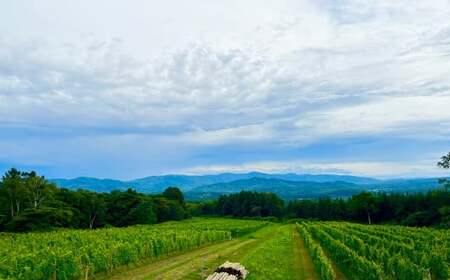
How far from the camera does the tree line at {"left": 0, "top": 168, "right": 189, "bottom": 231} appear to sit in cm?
6219

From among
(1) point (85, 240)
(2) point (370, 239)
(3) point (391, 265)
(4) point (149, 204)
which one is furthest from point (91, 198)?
(3) point (391, 265)

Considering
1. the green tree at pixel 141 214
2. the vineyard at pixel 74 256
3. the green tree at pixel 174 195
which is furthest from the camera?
the green tree at pixel 174 195

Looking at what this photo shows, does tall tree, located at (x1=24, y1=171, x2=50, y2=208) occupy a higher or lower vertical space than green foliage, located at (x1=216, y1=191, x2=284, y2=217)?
higher

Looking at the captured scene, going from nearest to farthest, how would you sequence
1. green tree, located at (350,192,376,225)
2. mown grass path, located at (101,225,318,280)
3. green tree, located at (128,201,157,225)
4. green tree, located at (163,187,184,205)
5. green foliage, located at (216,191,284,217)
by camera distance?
mown grass path, located at (101,225,318,280) → green tree, located at (128,201,157,225) → green tree, located at (350,192,376,225) → green tree, located at (163,187,184,205) → green foliage, located at (216,191,284,217)

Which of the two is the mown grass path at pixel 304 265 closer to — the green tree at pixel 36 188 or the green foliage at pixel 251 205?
the green tree at pixel 36 188

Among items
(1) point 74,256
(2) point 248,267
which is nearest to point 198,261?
(2) point 248,267

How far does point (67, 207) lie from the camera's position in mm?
73188

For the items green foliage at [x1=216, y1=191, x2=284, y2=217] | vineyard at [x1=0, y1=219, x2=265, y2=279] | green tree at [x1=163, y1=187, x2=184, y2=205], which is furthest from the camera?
green foliage at [x1=216, y1=191, x2=284, y2=217]

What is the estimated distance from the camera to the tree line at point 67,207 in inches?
2448

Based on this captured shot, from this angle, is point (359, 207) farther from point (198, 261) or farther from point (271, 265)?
point (271, 265)

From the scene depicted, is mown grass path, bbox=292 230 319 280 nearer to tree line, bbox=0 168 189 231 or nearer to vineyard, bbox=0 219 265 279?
vineyard, bbox=0 219 265 279

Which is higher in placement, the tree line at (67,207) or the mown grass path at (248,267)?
the tree line at (67,207)

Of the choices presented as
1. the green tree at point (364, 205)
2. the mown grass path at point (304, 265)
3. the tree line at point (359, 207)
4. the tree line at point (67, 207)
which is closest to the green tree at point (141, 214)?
the tree line at point (67, 207)

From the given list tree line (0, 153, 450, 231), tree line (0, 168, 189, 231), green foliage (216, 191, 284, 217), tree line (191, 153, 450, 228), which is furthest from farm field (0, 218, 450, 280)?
green foliage (216, 191, 284, 217)
